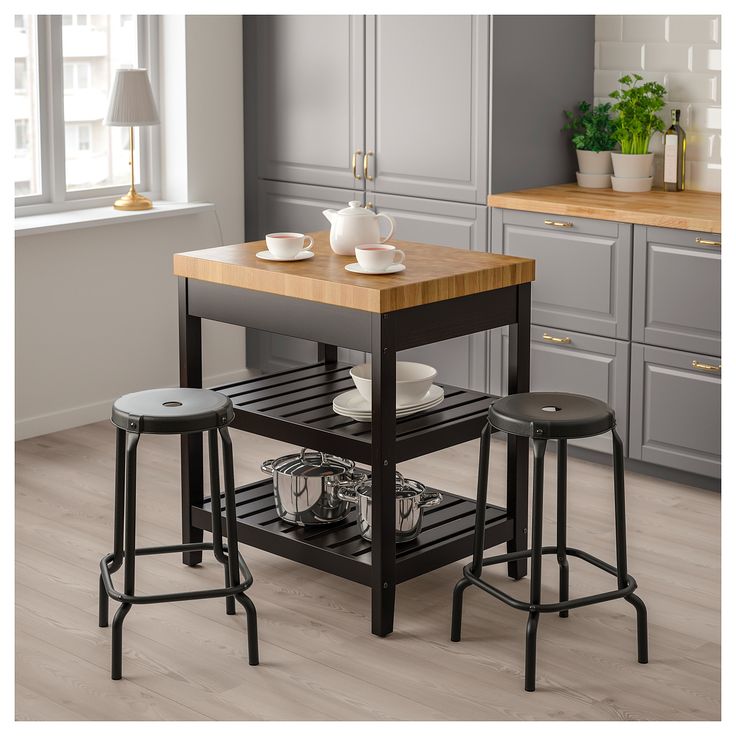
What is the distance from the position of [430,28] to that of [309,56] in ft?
2.39

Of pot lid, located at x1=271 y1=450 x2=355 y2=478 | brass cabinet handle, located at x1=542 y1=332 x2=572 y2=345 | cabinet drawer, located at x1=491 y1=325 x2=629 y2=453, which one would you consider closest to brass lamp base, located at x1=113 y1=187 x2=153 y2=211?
cabinet drawer, located at x1=491 y1=325 x2=629 y2=453

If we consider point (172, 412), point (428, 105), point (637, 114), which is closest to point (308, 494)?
point (172, 412)

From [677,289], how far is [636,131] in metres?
0.92

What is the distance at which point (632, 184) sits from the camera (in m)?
4.77

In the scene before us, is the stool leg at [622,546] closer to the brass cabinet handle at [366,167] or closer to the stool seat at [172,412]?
the stool seat at [172,412]

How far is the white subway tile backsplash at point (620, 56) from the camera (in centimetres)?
487

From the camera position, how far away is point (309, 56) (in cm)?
517

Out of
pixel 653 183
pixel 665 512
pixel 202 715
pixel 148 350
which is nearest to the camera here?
pixel 202 715

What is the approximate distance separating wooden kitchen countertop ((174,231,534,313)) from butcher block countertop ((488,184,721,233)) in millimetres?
1074

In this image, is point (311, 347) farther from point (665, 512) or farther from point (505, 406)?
point (505, 406)

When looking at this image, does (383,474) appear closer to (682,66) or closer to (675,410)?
(675,410)

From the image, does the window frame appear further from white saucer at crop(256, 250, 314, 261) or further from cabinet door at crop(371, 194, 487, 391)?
white saucer at crop(256, 250, 314, 261)

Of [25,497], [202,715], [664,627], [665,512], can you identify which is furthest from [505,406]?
[25,497]

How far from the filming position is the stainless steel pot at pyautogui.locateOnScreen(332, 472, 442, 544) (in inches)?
127
